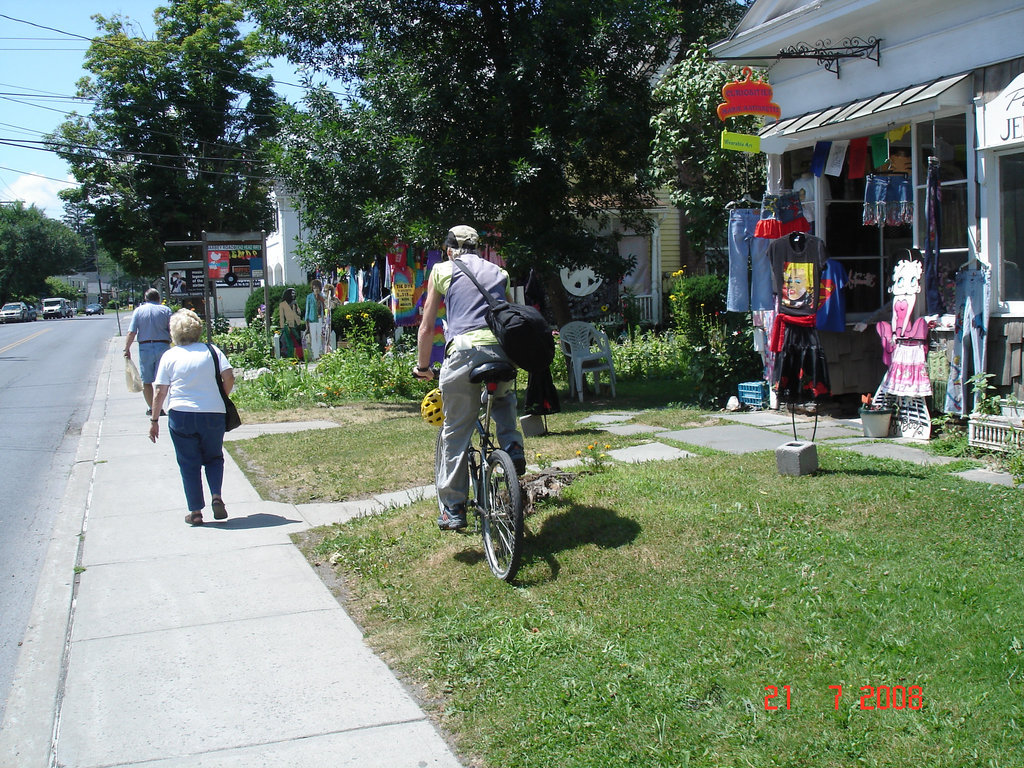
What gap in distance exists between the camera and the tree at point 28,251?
8850 centimetres

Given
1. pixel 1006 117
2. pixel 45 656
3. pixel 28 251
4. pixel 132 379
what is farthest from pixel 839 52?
pixel 28 251

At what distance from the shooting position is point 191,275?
2462 centimetres

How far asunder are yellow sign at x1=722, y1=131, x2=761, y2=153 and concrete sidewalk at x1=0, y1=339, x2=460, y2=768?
17.1ft

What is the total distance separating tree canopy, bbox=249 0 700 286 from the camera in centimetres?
1195

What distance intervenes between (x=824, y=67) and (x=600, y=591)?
703cm

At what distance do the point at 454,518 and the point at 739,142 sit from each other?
19.2 feet

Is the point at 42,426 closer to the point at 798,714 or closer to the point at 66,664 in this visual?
the point at 66,664

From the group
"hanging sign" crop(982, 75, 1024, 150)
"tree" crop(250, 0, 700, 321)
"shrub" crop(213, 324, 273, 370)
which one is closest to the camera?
"hanging sign" crop(982, 75, 1024, 150)

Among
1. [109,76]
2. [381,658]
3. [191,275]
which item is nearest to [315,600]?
[381,658]

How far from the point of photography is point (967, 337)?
794 centimetres

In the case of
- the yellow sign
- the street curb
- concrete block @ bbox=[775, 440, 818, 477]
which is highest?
the yellow sign

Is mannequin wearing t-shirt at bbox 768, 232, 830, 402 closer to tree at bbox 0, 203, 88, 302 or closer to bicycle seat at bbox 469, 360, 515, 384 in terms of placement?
bicycle seat at bbox 469, 360, 515, 384

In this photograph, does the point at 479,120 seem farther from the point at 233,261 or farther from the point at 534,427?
the point at 233,261

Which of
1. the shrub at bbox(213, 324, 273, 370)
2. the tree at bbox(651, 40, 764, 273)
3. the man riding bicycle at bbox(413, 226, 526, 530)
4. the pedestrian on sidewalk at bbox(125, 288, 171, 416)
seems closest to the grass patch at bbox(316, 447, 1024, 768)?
the man riding bicycle at bbox(413, 226, 526, 530)
